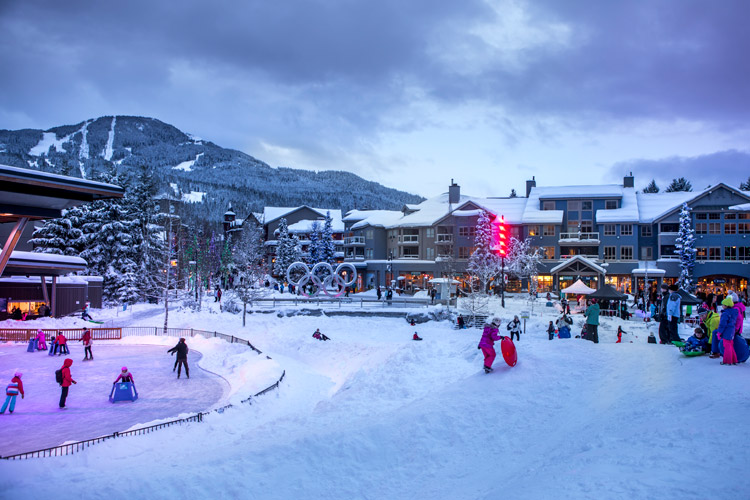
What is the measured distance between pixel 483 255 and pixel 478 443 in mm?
43076

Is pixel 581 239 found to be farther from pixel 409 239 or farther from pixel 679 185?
pixel 679 185

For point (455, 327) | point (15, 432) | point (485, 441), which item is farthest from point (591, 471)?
point (455, 327)

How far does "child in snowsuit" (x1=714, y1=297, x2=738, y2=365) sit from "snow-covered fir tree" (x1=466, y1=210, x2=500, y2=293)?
3682cm

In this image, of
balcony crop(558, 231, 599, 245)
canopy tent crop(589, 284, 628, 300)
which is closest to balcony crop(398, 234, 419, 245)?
balcony crop(558, 231, 599, 245)

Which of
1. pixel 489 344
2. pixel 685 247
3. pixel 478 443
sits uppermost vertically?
pixel 685 247

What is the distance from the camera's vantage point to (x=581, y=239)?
55281 mm

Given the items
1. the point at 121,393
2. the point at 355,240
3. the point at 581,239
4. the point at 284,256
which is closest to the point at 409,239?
the point at 355,240

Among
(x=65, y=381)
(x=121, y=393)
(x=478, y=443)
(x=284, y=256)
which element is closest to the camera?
(x=478, y=443)

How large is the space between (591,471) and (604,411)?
3.56m

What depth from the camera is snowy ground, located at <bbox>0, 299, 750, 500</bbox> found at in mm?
6961

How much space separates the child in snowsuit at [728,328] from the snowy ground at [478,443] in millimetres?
311

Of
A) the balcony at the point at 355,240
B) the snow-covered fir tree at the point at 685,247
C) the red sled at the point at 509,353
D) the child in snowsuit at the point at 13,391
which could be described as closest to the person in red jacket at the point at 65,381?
the child in snowsuit at the point at 13,391

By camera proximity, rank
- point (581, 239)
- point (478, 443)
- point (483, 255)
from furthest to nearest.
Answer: point (581, 239) < point (483, 255) < point (478, 443)

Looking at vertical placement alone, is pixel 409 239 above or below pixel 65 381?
above
